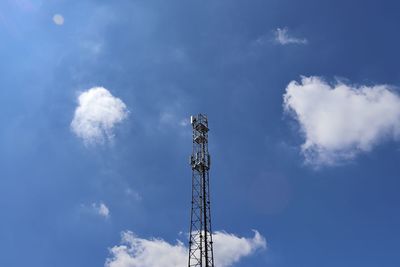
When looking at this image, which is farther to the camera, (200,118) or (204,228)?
(200,118)

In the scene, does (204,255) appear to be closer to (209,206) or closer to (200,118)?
(209,206)

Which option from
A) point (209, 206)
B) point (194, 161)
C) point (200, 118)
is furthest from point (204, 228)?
point (200, 118)

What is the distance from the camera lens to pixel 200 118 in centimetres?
7462

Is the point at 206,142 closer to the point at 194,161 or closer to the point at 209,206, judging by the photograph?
the point at 194,161

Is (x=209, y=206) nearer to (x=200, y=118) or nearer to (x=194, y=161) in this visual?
(x=194, y=161)

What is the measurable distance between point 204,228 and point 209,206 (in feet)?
→ 10.7

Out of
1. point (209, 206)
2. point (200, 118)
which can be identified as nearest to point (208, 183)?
point (209, 206)

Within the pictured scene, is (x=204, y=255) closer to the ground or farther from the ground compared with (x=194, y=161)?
closer to the ground

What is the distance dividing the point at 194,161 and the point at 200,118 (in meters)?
6.43

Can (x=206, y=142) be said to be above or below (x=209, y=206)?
above

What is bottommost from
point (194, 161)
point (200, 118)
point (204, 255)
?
point (204, 255)

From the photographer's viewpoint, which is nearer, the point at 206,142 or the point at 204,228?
the point at 204,228

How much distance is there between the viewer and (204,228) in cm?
6719

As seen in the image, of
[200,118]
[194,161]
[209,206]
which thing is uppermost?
[200,118]
